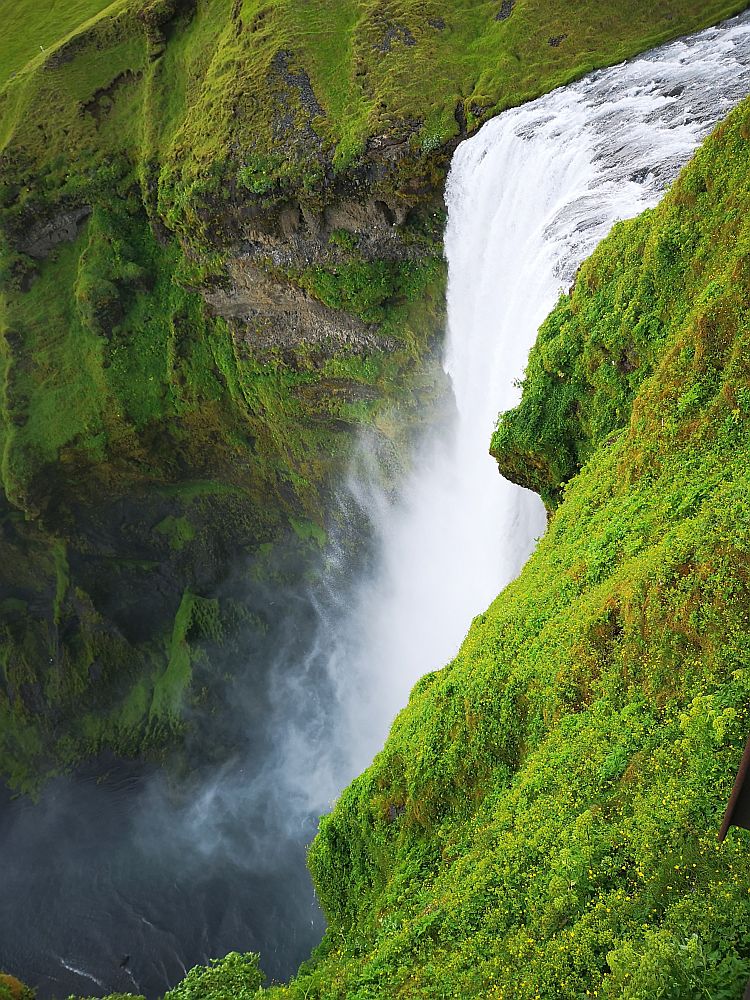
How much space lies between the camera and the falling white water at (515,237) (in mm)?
14047

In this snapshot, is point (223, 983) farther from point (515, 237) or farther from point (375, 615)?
point (375, 615)

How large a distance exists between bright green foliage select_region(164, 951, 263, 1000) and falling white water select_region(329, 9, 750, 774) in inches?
364

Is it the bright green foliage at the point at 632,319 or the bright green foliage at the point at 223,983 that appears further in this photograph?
the bright green foliage at the point at 223,983

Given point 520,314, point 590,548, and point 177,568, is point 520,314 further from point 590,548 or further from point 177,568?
point 177,568

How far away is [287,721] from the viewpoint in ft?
95.7

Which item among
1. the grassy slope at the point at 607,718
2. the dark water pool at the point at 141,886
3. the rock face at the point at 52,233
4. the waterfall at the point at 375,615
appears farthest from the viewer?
the rock face at the point at 52,233

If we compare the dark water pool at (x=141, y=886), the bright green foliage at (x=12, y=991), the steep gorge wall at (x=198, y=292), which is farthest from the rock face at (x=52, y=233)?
the bright green foliage at (x=12, y=991)

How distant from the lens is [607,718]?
7188 mm

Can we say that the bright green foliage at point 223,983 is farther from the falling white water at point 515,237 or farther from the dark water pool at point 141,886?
the dark water pool at point 141,886

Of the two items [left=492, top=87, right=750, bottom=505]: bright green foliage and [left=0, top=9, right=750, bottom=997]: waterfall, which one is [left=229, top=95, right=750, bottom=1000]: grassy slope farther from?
[left=0, top=9, right=750, bottom=997]: waterfall

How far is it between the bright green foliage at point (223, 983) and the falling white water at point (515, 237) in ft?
30.3

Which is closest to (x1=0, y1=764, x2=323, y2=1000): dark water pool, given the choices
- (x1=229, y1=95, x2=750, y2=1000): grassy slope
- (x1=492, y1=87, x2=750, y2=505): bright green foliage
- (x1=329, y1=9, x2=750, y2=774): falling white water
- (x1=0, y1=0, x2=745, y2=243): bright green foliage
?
(x1=329, y1=9, x2=750, y2=774): falling white water

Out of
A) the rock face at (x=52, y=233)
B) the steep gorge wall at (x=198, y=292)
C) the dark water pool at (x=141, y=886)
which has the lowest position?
the dark water pool at (x=141, y=886)

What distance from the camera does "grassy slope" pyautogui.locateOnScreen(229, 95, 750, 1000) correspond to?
5844 millimetres
